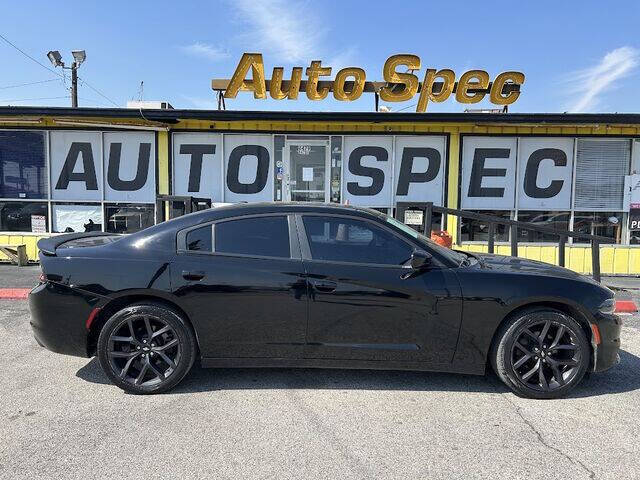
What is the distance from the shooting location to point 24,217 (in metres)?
9.23

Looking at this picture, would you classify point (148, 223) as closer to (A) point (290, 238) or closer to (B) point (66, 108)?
(B) point (66, 108)

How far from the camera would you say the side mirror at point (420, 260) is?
3.47m

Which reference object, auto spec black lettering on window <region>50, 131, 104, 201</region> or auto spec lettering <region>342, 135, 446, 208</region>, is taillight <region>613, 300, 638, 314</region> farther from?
auto spec black lettering on window <region>50, 131, 104, 201</region>

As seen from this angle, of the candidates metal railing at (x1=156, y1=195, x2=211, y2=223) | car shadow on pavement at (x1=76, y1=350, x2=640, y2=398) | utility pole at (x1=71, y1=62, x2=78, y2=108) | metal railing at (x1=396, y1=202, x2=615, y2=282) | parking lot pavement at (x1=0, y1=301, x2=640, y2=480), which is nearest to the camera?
parking lot pavement at (x1=0, y1=301, x2=640, y2=480)

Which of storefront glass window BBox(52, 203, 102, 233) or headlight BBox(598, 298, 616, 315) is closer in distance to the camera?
headlight BBox(598, 298, 616, 315)

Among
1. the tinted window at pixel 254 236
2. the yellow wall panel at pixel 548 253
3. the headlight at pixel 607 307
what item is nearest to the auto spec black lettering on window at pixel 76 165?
the tinted window at pixel 254 236

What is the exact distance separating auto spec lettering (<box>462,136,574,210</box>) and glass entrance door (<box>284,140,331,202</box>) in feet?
9.17

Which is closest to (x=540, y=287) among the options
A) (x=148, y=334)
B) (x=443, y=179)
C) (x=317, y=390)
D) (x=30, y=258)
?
(x=317, y=390)

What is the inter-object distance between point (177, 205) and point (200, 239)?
4.84 m

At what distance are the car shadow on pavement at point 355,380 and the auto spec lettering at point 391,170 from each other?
5.37m

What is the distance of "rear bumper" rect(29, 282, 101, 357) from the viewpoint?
3.54m

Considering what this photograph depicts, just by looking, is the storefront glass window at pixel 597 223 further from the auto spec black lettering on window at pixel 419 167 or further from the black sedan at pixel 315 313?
the black sedan at pixel 315 313

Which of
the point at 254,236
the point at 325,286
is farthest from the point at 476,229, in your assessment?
the point at 254,236

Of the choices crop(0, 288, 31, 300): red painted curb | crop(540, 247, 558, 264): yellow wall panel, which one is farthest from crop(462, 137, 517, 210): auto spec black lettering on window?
crop(0, 288, 31, 300): red painted curb
